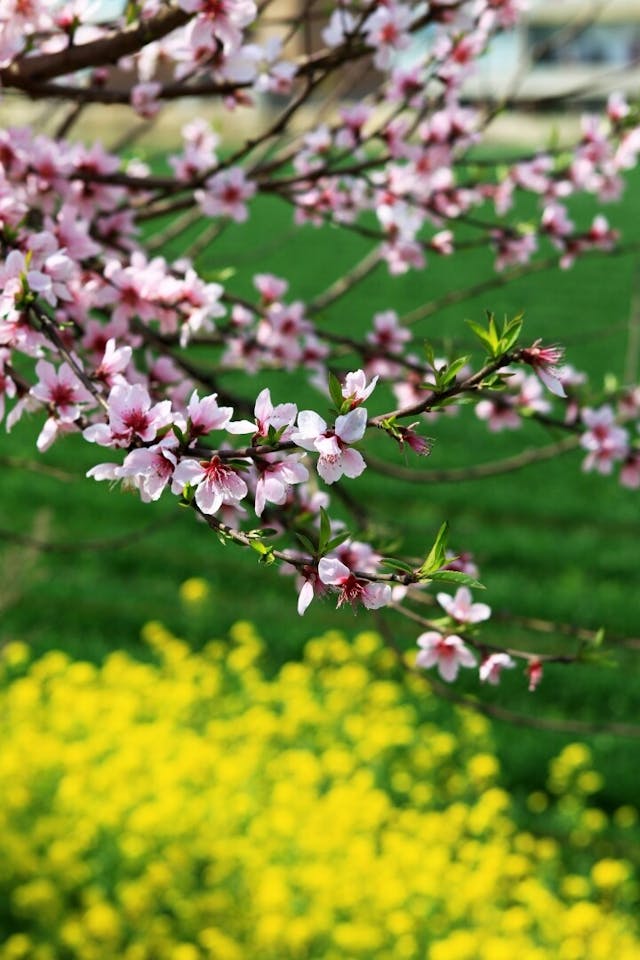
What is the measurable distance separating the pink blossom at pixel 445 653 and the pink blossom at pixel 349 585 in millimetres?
605

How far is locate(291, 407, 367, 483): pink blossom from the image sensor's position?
114 centimetres

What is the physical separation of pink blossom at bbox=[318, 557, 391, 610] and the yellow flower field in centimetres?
292

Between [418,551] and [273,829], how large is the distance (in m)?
3.44

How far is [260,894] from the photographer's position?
4.01 m

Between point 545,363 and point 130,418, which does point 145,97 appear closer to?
point 130,418

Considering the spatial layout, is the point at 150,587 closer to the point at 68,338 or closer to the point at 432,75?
the point at 432,75

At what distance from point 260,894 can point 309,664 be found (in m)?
2.20

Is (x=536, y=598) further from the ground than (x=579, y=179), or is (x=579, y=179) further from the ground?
(x=579, y=179)

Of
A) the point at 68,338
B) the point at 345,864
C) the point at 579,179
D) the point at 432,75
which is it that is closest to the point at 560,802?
the point at 345,864

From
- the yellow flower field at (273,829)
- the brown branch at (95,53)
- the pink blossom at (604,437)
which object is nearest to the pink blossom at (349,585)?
the brown branch at (95,53)

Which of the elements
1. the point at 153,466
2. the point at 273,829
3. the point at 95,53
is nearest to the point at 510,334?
the point at 153,466

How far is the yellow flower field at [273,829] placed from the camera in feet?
13.0

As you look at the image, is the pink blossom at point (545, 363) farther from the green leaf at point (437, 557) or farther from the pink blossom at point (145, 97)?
the pink blossom at point (145, 97)

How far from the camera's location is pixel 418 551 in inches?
301
